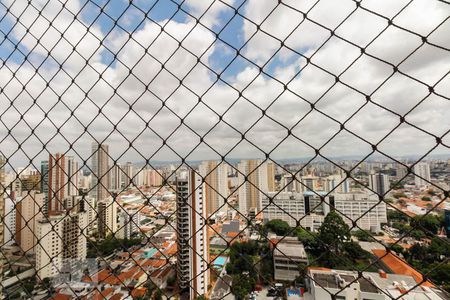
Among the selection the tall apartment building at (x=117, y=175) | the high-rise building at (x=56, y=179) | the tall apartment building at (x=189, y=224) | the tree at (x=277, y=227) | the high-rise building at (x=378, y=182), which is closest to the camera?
the high-rise building at (x=378, y=182)


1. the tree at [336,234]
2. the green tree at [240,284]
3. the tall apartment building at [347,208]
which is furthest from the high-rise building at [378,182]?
the tall apartment building at [347,208]

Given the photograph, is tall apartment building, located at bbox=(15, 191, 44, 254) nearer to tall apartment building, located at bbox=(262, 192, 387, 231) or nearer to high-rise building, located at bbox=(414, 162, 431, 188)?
high-rise building, located at bbox=(414, 162, 431, 188)

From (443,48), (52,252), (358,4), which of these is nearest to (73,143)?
(358,4)

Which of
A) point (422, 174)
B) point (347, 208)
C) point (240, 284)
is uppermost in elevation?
point (422, 174)

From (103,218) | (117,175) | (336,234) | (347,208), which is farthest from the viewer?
(347,208)

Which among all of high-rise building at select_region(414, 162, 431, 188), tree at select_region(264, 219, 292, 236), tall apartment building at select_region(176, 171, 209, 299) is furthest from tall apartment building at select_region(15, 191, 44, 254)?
tree at select_region(264, 219, 292, 236)

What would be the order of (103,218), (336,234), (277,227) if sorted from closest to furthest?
(336,234) < (103,218) < (277,227)

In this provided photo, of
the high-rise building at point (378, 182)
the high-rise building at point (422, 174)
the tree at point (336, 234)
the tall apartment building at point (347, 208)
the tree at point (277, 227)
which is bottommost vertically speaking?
the tree at point (277, 227)

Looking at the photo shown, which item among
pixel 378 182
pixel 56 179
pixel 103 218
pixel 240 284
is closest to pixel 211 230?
pixel 240 284

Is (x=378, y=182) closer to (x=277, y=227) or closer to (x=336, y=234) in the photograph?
(x=336, y=234)

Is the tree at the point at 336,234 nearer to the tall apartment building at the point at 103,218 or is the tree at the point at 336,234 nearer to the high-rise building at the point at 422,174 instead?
the high-rise building at the point at 422,174

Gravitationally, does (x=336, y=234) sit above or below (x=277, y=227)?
above
